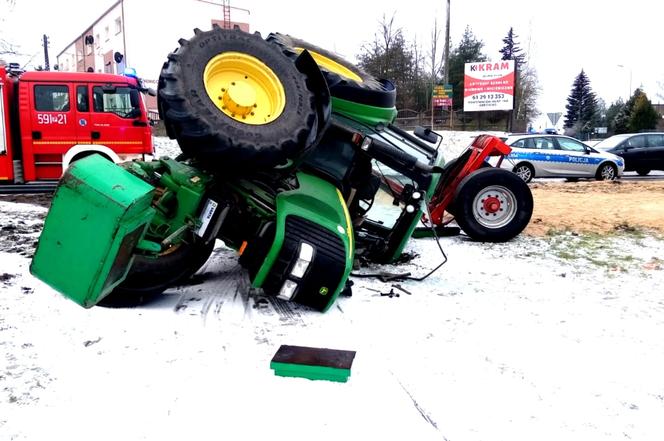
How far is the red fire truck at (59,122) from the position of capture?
1166 cm

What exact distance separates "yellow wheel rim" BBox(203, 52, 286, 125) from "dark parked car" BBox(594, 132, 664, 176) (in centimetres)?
1726

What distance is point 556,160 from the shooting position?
1608cm

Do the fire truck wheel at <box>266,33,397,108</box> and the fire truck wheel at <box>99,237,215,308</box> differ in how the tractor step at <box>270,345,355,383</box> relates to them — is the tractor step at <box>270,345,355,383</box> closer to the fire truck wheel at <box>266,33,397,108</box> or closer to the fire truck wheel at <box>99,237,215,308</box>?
the fire truck wheel at <box>99,237,215,308</box>

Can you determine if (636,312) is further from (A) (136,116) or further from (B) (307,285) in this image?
(A) (136,116)

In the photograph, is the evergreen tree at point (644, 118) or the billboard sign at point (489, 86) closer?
the billboard sign at point (489, 86)

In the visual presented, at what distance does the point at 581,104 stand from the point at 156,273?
7307 cm

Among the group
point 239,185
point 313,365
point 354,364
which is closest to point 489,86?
point 239,185

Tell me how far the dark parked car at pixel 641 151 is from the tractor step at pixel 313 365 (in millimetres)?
18065

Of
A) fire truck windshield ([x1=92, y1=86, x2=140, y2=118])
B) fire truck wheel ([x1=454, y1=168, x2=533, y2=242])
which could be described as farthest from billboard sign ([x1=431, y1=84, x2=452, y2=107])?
fire truck wheel ([x1=454, y1=168, x2=533, y2=242])

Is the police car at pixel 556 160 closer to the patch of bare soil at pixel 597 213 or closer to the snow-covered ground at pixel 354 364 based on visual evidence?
the patch of bare soil at pixel 597 213

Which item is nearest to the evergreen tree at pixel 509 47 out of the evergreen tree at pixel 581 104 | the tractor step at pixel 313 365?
the evergreen tree at pixel 581 104

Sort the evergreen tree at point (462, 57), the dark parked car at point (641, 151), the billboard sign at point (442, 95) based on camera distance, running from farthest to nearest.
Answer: the evergreen tree at point (462, 57)
the billboard sign at point (442, 95)
the dark parked car at point (641, 151)

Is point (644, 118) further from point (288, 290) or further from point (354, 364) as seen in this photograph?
point (354, 364)

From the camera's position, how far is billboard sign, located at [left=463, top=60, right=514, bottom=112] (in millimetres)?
31891
